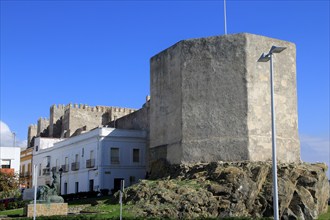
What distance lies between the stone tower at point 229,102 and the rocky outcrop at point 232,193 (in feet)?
4.45

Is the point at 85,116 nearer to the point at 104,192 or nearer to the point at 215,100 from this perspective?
the point at 104,192

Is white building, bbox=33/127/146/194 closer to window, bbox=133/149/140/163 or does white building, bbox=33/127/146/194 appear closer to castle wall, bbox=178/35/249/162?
window, bbox=133/149/140/163

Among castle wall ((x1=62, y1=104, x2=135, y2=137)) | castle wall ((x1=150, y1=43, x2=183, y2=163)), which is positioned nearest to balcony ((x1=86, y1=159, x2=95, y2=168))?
castle wall ((x1=150, y1=43, x2=183, y2=163))

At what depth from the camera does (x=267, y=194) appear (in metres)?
21.8

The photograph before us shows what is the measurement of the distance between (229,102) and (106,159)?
12.1m

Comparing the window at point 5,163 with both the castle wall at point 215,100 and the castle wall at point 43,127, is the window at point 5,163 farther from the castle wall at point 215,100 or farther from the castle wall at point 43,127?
the castle wall at point 215,100

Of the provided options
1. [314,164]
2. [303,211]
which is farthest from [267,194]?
[314,164]

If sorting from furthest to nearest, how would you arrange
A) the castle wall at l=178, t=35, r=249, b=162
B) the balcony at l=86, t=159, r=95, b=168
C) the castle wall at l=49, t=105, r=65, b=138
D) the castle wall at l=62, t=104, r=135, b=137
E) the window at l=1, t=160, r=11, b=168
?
the window at l=1, t=160, r=11, b=168, the castle wall at l=49, t=105, r=65, b=138, the castle wall at l=62, t=104, r=135, b=137, the balcony at l=86, t=159, r=95, b=168, the castle wall at l=178, t=35, r=249, b=162

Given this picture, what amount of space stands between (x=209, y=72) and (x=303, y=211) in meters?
8.29

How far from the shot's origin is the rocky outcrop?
66.6 feet

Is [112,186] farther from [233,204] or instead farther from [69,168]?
[233,204]

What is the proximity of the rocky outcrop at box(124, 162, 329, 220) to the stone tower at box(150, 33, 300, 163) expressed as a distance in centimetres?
136

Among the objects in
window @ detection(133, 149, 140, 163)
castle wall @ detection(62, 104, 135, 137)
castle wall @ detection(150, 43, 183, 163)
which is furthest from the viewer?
castle wall @ detection(62, 104, 135, 137)

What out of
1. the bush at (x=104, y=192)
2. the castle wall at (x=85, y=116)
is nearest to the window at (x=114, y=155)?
the bush at (x=104, y=192)
